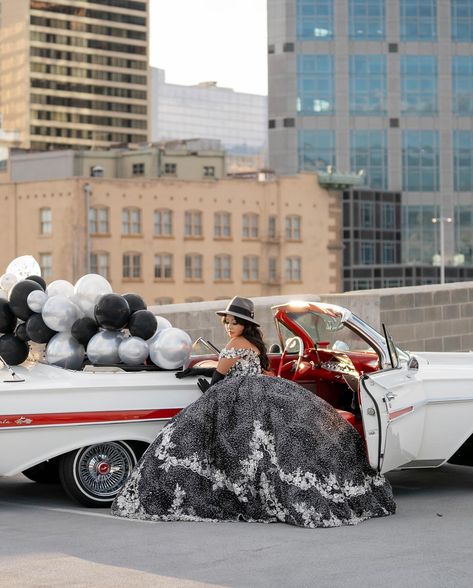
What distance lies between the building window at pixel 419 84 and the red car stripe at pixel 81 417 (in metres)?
108

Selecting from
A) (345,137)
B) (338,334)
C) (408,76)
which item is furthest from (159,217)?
(338,334)

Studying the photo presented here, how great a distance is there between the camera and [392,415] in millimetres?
9320

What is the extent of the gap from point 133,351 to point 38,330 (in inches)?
27.4

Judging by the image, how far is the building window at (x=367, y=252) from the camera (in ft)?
381

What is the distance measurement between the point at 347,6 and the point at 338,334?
105510mm

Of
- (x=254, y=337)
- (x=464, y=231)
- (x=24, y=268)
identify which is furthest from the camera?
(x=464, y=231)

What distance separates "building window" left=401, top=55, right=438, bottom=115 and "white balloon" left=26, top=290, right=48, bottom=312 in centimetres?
10712

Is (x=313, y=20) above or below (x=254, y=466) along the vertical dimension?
above

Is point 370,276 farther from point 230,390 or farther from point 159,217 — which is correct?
point 230,390

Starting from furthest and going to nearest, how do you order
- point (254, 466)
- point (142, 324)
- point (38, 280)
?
1. point (38, 280)
2. point (142, 324)
3. point (254, 466)

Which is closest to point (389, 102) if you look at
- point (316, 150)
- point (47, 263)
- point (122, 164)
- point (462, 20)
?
point (316, 150)

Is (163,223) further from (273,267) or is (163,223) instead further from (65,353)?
(65,353)

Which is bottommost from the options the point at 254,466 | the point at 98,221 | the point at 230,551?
the point at 230,551

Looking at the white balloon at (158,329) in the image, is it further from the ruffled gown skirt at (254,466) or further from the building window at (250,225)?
the building window at (250,225)
